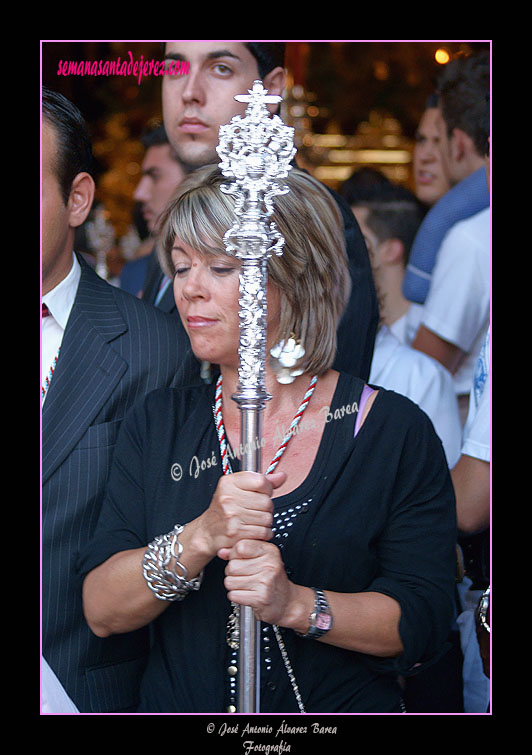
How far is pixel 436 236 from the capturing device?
3.67 metres

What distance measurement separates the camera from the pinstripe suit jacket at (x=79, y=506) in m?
2.21

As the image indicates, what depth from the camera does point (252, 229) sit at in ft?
5.79

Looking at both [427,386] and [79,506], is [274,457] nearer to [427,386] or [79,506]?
[79,506]

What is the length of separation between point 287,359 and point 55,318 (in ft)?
1.96

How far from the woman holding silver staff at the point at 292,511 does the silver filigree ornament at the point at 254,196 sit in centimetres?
21

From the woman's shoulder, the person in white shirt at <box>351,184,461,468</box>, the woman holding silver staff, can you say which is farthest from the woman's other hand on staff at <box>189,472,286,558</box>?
the person in white shirt at <box>351,184,461,468</box>

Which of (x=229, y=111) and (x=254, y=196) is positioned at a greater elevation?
(x=229, y=111)

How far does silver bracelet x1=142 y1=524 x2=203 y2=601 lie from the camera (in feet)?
6.12

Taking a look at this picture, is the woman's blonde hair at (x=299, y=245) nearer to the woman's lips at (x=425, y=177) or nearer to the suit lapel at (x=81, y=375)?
the suit lapel at (x=81, y=375)

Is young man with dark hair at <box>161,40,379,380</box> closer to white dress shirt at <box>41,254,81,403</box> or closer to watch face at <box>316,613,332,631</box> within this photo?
white dress shirt at <box>41,254,81,403</box>

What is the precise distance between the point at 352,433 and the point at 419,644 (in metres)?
0.45

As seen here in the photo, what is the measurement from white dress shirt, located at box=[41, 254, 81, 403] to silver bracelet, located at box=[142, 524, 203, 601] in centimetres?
63

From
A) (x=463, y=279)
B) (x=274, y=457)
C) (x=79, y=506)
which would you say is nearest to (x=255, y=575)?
(x=274, y=457)
